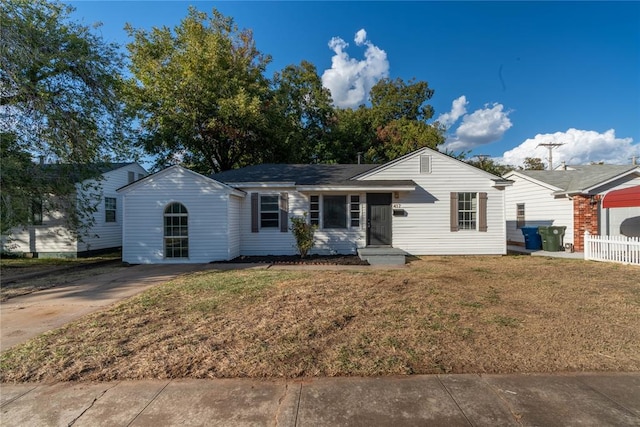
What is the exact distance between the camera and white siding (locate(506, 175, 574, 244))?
13.8 m

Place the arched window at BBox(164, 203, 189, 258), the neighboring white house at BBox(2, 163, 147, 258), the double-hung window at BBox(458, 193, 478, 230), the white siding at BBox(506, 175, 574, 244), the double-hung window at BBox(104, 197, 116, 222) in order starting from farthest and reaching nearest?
the double-hung window at BBox(104, 197, 116, 222)
the white siding at BBox(506, 175, 574, 244)
the neighboring white house at BBox(2, 163, 147, 258)
the double-hung window at BBox(458, 193, 478, 230)
the arched window at BBox(164, 203, 189, 258)

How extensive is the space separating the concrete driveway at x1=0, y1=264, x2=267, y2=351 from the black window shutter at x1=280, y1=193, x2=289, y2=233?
362 cm

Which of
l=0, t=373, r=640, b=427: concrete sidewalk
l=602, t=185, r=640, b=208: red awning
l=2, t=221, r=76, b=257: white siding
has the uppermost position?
l=602, t=185, r=640, b=208: red awning

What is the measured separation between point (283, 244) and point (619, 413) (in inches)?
405

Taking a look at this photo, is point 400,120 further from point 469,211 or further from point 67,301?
point 67,301

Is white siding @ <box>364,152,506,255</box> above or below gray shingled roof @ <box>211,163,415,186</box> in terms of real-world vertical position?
below

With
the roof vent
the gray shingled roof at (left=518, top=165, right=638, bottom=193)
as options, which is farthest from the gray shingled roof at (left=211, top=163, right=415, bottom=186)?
the gray shingled roof at (left=518, top=165, right=638, bottom=193)

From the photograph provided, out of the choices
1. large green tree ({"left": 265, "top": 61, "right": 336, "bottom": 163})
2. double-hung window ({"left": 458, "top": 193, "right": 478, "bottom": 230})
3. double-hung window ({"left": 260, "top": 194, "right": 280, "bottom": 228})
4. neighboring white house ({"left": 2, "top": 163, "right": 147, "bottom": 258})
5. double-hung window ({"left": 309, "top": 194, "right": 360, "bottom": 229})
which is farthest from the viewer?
large green tree ({"left": 265, "top": 61, "right": 336, "bottom": 163})

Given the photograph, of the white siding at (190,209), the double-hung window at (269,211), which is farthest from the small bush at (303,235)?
the white siding at (190,209)

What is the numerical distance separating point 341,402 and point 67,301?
20.2ft

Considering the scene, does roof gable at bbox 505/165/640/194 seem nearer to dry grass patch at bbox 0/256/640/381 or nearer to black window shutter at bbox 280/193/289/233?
dry grass patch at bbox 0/256/640/381

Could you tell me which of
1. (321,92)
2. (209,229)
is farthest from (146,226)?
(321,92)

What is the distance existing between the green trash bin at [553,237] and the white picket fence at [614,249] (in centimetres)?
211

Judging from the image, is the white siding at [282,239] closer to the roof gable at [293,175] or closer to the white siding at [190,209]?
the roof gable at [293,175]
